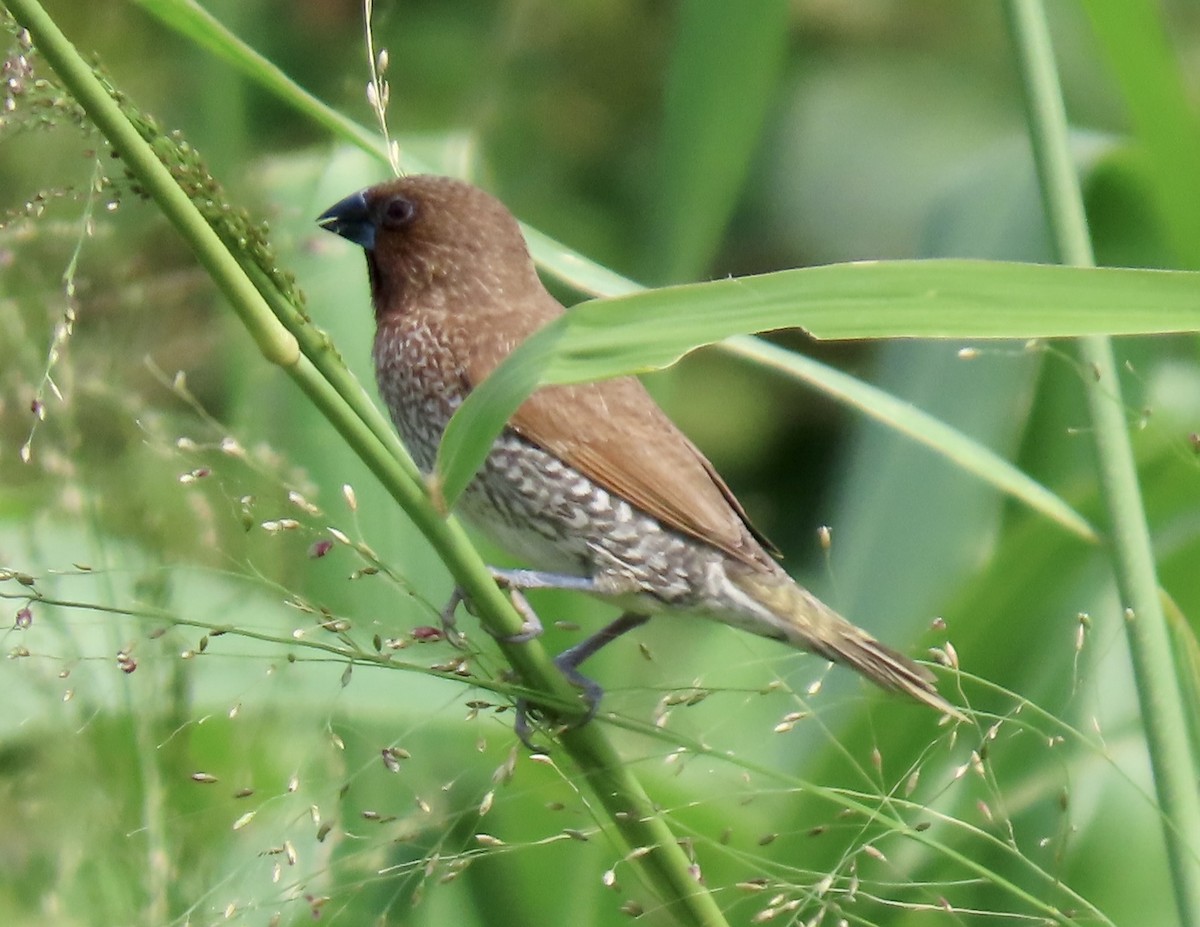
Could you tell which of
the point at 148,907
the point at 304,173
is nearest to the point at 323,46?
the point at 304,173

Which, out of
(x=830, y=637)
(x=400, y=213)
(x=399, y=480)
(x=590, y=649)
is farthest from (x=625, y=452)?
(x=399, y=480)

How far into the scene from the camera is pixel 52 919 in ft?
6.91

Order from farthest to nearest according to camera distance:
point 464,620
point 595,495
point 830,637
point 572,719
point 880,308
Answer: point 464,620 → point 595,495 → point 830,637 → point 572,719 → point 880,308

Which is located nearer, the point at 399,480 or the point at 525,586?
the point at 399,480

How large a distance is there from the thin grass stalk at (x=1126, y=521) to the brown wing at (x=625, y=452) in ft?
2.26

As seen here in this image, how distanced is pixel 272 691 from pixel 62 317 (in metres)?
0.83

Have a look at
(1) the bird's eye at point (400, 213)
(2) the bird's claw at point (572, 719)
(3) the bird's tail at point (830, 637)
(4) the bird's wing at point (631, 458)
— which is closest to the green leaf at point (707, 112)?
(4) the bird's wing at point (631, 458)

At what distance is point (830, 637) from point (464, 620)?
66 centimetres

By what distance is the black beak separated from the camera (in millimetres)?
2623

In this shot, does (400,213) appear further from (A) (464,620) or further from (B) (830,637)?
(B) (830,637)

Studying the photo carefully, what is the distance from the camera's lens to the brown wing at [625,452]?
2.40 metres

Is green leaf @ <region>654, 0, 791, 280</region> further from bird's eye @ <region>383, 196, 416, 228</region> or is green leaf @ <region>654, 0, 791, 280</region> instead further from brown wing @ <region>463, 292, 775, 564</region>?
bird's eye @ <region>383, 196, 416, 228</region>

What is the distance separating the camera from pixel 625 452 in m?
2.43

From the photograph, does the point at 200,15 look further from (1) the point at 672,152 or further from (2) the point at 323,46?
(2) the point at 323,46
